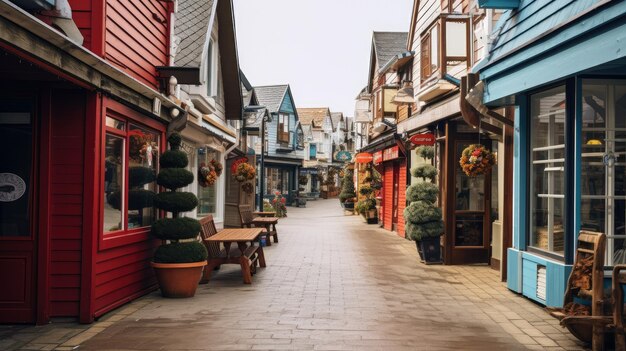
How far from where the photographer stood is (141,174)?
861 centimetres

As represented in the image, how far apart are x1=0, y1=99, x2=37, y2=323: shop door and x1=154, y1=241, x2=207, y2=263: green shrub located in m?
1.94

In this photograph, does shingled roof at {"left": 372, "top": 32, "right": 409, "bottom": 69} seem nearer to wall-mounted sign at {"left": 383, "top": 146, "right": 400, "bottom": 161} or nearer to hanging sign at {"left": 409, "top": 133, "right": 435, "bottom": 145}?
wall-mounted sign at {"left": 383, "top": 146, "right": 400, "bottom": 161}

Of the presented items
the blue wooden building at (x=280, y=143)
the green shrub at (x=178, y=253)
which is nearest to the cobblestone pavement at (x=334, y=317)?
the green shrub at (x=178, y=253)

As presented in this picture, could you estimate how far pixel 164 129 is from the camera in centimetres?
959

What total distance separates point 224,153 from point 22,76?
36.0 ft

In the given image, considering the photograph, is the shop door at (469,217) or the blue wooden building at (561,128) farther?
the shop door at (469,217)

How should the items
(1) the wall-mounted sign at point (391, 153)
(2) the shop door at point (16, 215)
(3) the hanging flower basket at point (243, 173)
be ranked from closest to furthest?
(2) the shop door at point (16, 215)
(3) the hanging flower basket at point (243, 173)
(1) the wall-mounted sign at point (391, 153)

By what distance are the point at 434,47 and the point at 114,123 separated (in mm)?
8487

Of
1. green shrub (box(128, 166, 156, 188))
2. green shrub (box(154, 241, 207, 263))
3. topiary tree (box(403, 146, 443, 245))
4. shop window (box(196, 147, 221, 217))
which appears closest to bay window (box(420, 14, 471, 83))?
topiary tree (box(403, 146, 443, 245))

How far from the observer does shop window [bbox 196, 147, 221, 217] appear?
1452 centimetres

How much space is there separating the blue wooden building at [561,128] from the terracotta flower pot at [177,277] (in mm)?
4719

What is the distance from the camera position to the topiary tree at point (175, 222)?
8.33m

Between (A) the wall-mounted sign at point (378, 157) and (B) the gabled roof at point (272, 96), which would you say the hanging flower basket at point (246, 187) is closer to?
(A) the wall-mounted sign at point (378, 157)

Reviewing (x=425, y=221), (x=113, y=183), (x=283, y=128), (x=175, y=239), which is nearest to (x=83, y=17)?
(x=113, y=183)
